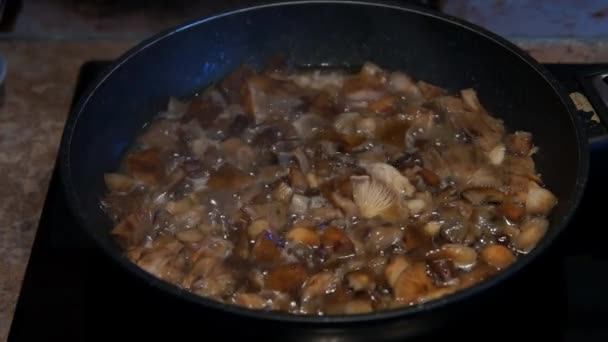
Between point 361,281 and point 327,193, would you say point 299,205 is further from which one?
point 361,281

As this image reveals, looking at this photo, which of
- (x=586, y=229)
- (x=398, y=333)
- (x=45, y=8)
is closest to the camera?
(x=398, y=333)

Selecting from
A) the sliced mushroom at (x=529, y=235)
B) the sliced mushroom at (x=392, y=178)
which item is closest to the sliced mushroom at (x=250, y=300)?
the sliced mushroom at (x=392, y=178)

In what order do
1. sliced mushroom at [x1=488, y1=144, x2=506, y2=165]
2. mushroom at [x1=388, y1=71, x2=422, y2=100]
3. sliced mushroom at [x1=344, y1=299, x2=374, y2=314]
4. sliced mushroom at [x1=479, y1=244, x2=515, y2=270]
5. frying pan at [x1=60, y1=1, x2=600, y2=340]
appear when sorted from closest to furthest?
sliced mushroom at [x1=344, y1=299, x2=374, y2=314] → sliced mushroom at [x1=479, y1=244, x2=515, y2=270] → frying pan at [x1=60, y1=1, x2=600, y2=340] → sliced mushroom at [x1=488, y1=144, x2=506, y2=165] → mushroom at [x1=388, y1=71, x2=422, y2=100]

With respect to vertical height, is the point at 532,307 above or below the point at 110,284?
above

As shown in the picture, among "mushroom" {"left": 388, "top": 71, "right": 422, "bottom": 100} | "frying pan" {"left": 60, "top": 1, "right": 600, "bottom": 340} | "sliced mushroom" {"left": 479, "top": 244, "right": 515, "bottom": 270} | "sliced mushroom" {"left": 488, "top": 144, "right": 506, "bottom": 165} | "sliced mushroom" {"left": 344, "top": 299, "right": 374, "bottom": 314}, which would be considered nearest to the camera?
"sliced mushroom" {"left": 344, "top": 299, "right": 374, "bottom": 314}

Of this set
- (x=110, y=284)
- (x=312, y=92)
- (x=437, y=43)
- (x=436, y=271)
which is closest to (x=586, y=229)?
(x=436, y=271)

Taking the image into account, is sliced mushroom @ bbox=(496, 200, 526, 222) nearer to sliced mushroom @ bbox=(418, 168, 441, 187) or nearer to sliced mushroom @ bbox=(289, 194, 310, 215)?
sliced mushroom @ bbox=(418, 168, 441, 187)

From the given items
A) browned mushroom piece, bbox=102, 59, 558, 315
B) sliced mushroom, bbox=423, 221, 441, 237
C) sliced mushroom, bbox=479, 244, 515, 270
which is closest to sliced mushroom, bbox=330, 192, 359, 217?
browned mushroom piece, bbox=102, 59, 558, 315

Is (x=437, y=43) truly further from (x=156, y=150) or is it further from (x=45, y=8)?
(x=45, y=8)
